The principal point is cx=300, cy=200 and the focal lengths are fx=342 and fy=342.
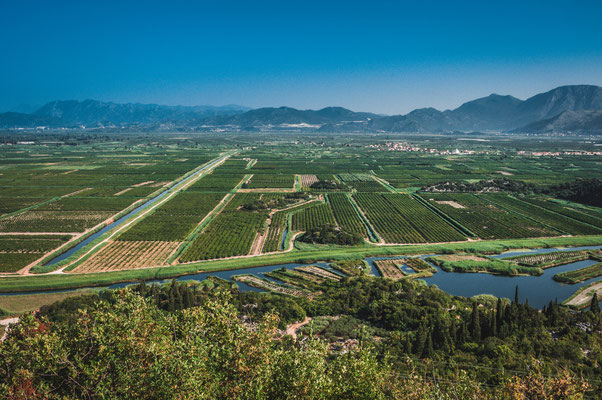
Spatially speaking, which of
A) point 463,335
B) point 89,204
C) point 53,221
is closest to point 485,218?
point 463,335

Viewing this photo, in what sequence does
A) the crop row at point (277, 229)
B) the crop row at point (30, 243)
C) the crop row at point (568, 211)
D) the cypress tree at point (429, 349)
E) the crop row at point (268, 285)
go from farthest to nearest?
the crop row at point (568, 211)
the crop row at point (277, 229)
the crop row at point (30, 243)
the crop row at point (268, 285)
the cypress tree at point (429, 349)

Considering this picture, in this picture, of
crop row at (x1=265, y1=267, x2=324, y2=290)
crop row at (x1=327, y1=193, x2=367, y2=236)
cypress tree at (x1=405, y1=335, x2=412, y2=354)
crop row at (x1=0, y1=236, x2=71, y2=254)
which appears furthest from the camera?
crop row at (x1=327, y1=193, x2=367, y2=236)

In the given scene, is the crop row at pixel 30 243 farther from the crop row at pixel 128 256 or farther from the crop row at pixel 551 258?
the crop row at pixel 551 258

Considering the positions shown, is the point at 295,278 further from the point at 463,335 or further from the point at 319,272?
the point at 463,335

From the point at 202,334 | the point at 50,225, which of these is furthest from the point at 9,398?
the point at 50,225

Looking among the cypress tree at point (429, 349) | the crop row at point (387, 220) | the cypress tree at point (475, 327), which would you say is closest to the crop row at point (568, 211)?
the crop row at point (387, 220)

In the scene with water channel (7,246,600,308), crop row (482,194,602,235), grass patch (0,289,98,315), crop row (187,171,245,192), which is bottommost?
grass patch (0,289,98,315)

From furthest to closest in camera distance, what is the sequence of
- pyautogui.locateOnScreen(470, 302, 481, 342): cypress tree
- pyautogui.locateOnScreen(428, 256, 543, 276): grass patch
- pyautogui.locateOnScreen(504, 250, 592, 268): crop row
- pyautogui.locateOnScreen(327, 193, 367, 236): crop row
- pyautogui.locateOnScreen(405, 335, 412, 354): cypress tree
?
pyautogui.locateOnScreen(327, 193, 367, 236): crop row, pyautogui.locateOnScreen(504, 250, 592, 268): crop row, pyautogui.locateOnScreen(428, 256, 543, 276): grass patch, pyautogui.locateOnScreen(470, 302, 481, 342): cypress tree, pyautogui.locateOnScreen(405, 335, 412, 354): cypress tree

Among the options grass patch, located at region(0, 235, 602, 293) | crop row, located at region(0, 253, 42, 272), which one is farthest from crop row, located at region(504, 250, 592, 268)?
crop row, located at region(0, 253, 42, 272)

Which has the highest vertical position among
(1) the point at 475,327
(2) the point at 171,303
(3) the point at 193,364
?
(3) the point at 193,364

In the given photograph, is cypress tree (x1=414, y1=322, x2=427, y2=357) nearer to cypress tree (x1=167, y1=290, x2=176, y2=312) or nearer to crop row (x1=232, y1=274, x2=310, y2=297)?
crop row (x1=232, y1=274, x2=310, y2=297)

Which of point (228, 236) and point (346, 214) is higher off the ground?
point (346, 214)

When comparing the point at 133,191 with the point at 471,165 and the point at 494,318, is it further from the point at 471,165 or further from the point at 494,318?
the point at 471,165

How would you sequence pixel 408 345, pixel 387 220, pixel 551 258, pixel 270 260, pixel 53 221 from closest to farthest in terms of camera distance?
pixel 408 345
pixel 270 260
pixel 551 258
pixel 53 221
pixel 387 220
